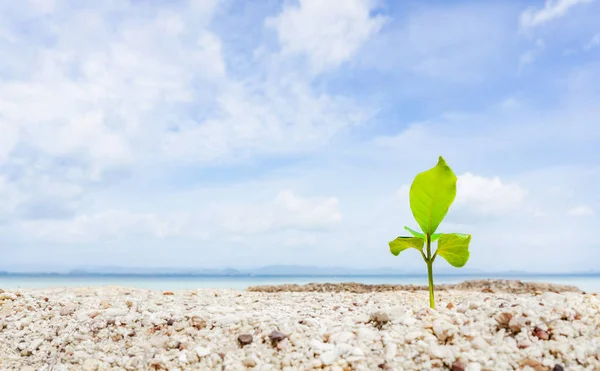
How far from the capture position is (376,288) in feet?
26.3

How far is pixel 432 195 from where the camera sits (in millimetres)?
3375

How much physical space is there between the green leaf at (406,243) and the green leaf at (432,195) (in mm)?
86

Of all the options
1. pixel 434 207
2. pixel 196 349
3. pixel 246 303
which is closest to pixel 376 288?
pixel 246 303

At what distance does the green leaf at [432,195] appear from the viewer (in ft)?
10.9

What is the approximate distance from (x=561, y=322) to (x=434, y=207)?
102cm

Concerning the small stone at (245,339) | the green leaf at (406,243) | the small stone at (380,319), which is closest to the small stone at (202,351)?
the small stone at (245,339)

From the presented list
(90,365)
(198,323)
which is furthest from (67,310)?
(198,323)

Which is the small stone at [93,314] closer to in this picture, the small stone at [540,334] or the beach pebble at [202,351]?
the beach pebble at [202,351]

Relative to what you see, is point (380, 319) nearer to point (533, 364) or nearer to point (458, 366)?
point (458, 366)

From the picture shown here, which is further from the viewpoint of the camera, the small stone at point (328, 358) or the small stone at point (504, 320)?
the small stone at point (504, 320)

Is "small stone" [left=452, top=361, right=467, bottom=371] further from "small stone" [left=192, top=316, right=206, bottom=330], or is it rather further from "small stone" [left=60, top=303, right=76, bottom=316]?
"small stone" [left=60, top=303, right=76, bottom=316]

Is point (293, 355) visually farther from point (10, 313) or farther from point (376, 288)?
point (376, 288)

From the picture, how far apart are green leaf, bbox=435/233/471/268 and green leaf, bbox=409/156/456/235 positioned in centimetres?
11

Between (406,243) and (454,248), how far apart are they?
0.33m
